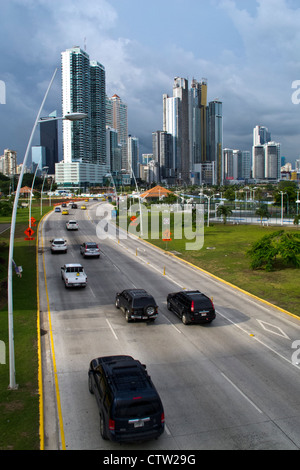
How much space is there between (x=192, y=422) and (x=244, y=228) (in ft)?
183

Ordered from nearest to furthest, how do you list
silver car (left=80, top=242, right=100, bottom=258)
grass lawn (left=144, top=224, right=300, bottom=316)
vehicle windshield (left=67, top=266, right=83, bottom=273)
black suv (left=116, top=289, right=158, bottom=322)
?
black suv (left=116, top=289, right=158, bottom=322), grass lawn (left=144, top=224, right=300, bottom=316), vehicle windshield (left=67, top=266, right=83, bottom=273), silver car (left=80, top=242, right=100, bottom=258)

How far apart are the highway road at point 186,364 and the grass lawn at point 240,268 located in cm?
171

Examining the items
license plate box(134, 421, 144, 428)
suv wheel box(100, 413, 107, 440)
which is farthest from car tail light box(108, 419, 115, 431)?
license plate box(134, 421, 144, 428)

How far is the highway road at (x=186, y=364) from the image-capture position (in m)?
11.7

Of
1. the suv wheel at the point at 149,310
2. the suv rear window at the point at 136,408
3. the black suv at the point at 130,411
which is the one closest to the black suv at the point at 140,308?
the suv wheel at the point at 149,310

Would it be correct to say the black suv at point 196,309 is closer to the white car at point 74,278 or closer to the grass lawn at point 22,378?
the grass lawn at point 22,378

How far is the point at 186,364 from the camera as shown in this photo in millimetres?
16547

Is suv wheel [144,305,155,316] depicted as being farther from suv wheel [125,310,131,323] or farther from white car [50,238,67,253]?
white car [50,238,67,253]

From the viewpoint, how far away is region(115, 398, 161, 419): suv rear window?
35.3 ft

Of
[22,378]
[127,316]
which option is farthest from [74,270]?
[22,378]

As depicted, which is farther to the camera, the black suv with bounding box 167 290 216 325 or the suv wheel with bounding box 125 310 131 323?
the suv wheel with bounding box 125 310 131 323

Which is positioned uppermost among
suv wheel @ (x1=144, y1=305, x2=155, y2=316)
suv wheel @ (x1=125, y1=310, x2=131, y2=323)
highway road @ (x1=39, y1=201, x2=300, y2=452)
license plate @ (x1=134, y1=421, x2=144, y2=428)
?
suv wheel @ (x1=144, y1=305, x2=155, y2=316)

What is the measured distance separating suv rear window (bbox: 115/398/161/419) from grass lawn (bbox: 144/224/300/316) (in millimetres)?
15047
